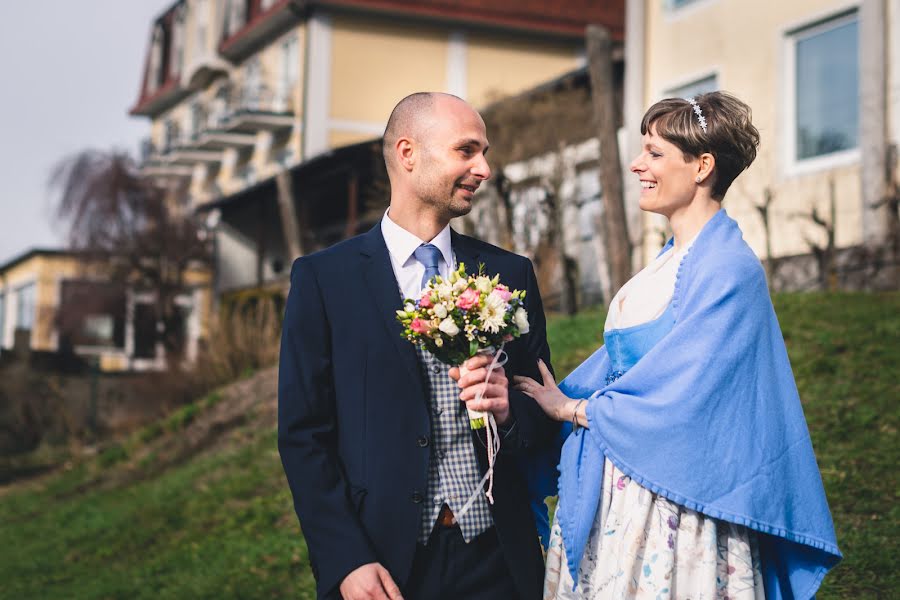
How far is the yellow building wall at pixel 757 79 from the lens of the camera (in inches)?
574

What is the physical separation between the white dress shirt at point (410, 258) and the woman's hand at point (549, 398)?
428 millimetres

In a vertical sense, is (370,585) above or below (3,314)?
below

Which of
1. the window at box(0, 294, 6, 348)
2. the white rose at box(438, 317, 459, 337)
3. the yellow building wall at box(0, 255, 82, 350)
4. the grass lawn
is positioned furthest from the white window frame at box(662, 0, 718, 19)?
the window at box(0, 294, 6, 348)

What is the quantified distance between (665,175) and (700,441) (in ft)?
2.74

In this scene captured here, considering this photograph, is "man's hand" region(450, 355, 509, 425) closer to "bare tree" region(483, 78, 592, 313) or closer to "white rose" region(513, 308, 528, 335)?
"white rose" region(513, 308, 528, 335)

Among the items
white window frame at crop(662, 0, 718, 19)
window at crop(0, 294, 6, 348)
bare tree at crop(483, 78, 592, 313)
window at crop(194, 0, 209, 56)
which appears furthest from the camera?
window at crop(0, 294, 6, 348)

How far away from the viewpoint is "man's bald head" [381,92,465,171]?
3621mm

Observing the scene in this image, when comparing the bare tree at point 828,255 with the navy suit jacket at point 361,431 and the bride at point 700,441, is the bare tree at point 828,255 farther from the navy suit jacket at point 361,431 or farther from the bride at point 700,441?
the navy suit jacket at point 361,431

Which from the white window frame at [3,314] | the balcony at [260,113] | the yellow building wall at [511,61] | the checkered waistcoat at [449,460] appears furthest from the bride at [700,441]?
the white window frame at [3,314]

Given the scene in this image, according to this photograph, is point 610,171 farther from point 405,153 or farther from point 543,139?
point 405,153

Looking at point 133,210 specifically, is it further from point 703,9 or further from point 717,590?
point 717,590

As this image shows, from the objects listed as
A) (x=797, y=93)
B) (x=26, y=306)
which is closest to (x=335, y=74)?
(x=26, y=306)

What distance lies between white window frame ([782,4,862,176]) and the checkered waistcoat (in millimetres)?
12083

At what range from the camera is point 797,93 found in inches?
607
